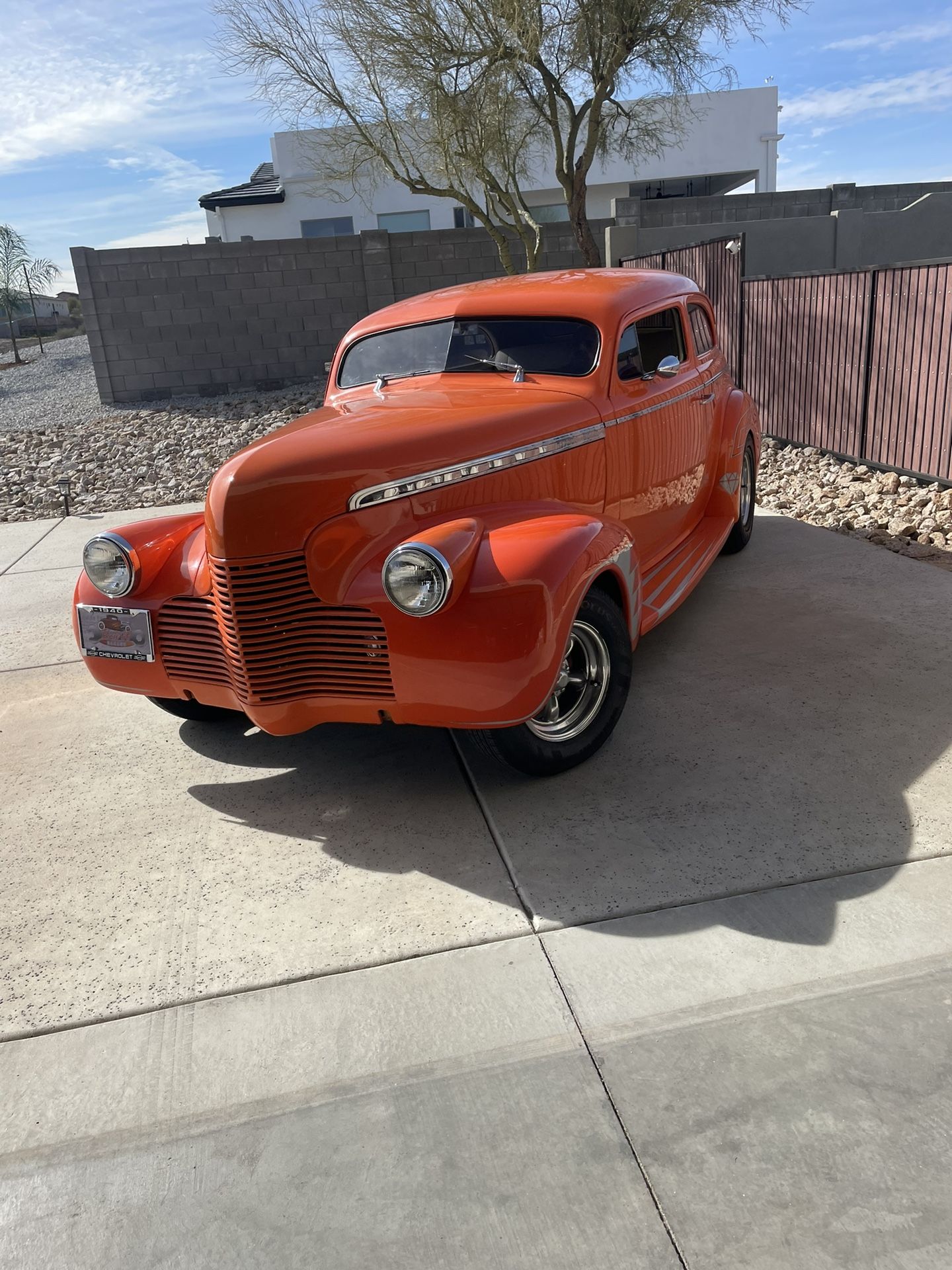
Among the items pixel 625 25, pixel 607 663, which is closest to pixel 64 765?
pixel 607 663

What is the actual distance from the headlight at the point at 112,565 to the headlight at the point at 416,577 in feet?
3.68

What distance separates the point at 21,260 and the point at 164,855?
38.0m

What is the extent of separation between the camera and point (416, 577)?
9.70ft

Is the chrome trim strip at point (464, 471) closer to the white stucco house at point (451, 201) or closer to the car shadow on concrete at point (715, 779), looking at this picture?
the car shadow on concrete at point (715, 779)

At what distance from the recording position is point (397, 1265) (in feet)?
5.83

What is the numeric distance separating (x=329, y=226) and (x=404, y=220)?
7.03 ft

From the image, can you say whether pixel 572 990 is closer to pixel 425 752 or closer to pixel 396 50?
pixel 425 752

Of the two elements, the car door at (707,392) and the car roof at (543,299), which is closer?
the car roof at (543,299)

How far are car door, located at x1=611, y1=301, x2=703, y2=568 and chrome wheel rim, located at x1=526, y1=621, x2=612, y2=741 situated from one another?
882 millimetres

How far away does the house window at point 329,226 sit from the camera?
26.8m


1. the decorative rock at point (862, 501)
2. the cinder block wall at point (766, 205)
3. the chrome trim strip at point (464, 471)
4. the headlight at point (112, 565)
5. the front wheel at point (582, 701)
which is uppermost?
the cinder block wall at point (766, 205)

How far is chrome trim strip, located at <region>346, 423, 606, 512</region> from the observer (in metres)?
3.17

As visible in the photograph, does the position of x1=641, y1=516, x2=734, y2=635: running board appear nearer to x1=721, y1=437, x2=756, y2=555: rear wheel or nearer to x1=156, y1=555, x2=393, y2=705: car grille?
x1=721, y1=437, x2=756, y2=555: rear wheel

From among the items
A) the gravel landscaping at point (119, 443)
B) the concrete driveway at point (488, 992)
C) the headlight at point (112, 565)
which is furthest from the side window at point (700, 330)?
the gravel landscaping at point (119, 443)
